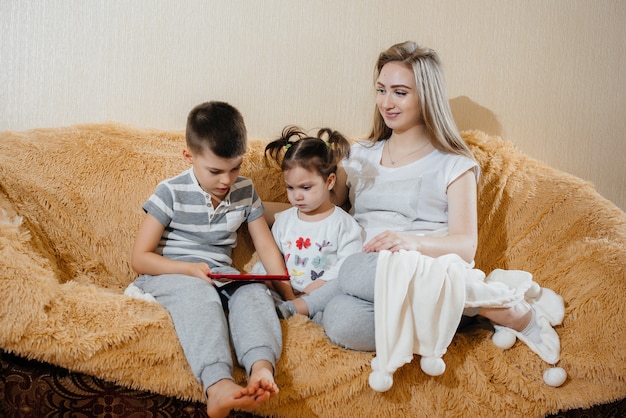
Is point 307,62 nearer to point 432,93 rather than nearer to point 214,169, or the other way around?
point 432,93

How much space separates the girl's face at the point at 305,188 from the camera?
71.8 inches

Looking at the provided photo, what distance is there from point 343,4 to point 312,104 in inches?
14.9

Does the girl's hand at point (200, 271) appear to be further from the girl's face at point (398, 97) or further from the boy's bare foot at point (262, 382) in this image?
the girl's face at point (398, 97)

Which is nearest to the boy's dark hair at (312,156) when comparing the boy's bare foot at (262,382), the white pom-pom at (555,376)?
the boy's bare foot at (262,382)

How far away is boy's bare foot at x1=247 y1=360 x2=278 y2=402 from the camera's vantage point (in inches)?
53.2

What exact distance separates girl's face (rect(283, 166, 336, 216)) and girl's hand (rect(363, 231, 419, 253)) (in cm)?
22

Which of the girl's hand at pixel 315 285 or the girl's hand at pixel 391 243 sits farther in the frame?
the girl's hand at pixel 315 285

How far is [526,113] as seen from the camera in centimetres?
237

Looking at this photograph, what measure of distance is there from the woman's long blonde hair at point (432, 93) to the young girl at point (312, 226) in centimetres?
32

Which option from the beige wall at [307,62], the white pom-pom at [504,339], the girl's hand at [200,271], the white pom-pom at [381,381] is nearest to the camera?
the white pom-pom at [381,381]

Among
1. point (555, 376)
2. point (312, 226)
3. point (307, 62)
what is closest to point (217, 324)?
point (312, 226)

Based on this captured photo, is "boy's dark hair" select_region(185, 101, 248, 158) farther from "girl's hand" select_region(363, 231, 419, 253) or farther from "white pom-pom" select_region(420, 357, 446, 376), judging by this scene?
"white pom-pom" select_region(420, 357, 446, 376)

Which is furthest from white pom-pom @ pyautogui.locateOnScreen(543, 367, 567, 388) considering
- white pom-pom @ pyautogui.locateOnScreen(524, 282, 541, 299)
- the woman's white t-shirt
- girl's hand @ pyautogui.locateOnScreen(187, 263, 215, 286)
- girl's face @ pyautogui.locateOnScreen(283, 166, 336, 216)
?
girl's hand @ pyautogui.locateOnScreen(187, 263, 215, 286)

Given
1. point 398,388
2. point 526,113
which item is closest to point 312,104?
point 526,113
